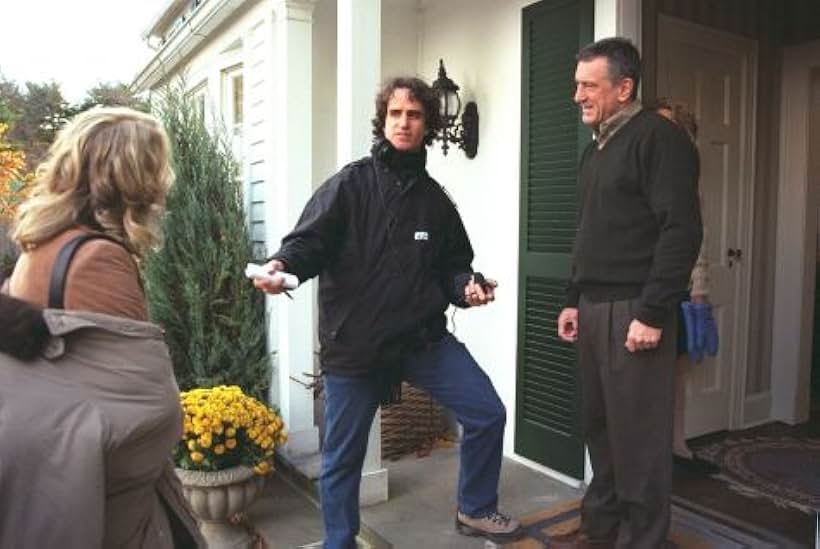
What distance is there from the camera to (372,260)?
237 centimetres

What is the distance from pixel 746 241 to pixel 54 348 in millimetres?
3529

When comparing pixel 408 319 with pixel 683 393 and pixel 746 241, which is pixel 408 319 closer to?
pixel 683 393

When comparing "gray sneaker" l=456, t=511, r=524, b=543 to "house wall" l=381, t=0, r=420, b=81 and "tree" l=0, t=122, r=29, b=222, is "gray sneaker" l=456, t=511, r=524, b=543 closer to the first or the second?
"house wall" l=381, t=0, r=420, b=81

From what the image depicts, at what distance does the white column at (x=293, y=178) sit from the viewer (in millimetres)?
3697

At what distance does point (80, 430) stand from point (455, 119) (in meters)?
2.82

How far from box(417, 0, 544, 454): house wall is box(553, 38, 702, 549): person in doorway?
3.68 ft

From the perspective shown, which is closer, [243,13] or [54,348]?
[54,348]

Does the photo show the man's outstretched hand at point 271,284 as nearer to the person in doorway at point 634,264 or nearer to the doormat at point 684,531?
the person in doorway at point 634,264

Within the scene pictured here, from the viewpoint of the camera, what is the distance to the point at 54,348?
1.32 meters

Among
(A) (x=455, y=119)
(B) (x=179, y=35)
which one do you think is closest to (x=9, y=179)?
(B) (x=179, y=35)

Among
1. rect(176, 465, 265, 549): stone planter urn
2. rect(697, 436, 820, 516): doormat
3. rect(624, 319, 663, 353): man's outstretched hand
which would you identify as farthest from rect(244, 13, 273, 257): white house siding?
rect(697, 436, 820, 516): doormat

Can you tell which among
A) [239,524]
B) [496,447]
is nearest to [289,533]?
[239,524]

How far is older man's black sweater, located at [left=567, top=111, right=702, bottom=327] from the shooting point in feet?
6.84

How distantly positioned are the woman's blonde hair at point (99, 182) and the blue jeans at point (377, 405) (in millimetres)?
1087
